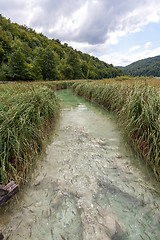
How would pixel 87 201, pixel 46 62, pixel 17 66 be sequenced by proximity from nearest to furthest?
1. pixel 87 201
2. pixel 17 66
3. pixel 46 62

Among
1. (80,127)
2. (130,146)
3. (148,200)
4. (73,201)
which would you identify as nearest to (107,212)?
(73,201)

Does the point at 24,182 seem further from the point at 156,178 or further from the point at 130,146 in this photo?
the point at 130,146

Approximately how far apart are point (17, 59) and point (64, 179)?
24891 millimetres

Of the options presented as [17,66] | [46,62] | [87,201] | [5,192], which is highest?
[46,62]

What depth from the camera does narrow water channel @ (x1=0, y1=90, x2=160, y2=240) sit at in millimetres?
1145

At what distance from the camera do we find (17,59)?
791 inches

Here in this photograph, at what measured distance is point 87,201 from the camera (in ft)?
4.76

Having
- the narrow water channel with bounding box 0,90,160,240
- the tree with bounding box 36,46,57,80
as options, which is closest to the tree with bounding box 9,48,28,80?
the tree with bounding box 36,46,57,80

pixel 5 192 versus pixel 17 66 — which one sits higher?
pixel 17 66

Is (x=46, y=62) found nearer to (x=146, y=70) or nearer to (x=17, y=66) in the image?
(x=17, y=66)

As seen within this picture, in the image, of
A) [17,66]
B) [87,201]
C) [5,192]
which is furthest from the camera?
[17,66]

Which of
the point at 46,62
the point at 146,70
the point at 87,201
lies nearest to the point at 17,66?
the point at 46,62

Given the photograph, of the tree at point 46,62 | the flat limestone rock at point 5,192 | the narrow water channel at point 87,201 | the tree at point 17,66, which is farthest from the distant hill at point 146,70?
the tree at point 17,66

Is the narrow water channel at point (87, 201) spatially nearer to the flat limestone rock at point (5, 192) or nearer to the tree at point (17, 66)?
the flat limestone rock at point (5, 192)
